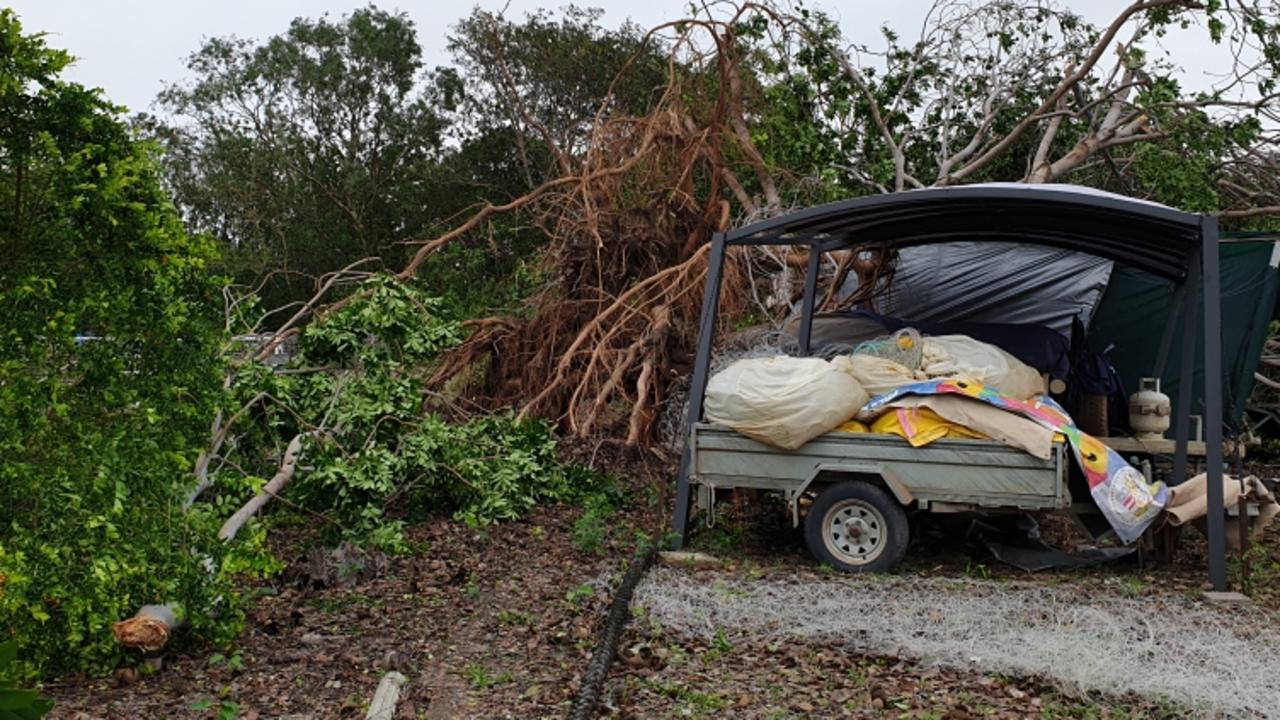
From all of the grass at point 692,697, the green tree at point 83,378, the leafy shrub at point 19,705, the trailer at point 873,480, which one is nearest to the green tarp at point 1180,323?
the trailer at point 873,480

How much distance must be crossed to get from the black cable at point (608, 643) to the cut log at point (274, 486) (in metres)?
2.24

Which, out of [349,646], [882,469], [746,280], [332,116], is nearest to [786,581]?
[882,469]

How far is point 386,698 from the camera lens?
521 cm

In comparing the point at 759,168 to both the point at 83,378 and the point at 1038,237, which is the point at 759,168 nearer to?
the point at 1038,237

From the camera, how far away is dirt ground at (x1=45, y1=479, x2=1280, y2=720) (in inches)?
209

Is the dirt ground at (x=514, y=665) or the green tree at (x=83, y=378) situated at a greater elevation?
the green tree at (x=83, y=378)

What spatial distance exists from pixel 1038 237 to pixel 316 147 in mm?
26548

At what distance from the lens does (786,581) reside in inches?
295

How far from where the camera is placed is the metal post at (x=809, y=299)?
1074 cm

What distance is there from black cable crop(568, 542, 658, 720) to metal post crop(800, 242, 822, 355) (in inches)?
135

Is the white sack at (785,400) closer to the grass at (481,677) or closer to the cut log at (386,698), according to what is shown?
the grass at (481,677)

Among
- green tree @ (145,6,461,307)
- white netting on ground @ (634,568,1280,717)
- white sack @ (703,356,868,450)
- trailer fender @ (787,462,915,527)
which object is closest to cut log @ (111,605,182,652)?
white netting on ground @ (634,568,1280,717)

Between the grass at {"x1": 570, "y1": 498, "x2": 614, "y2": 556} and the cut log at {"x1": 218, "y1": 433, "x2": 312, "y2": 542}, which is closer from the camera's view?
the cut log at {"x1": 218, "y1": 433, "x2": 312, "y2": 542}

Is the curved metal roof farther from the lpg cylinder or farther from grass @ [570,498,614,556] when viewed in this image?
grass @ [570,498,614,556]
